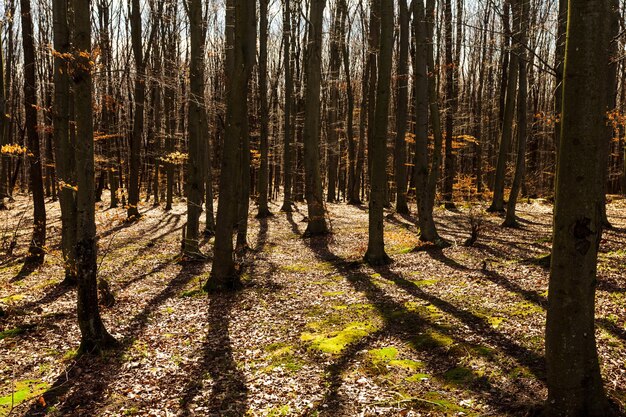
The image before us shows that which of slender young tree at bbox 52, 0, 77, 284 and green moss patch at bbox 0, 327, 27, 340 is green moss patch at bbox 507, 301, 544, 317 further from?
slender young tree at bbox 52, 0, 77, 284

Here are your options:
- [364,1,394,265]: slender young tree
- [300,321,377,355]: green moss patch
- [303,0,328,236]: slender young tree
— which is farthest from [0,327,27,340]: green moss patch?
[303,0,328,236]: slender young tree

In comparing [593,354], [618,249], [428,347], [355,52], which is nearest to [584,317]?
[593,354]

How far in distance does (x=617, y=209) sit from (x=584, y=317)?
62.9 ft

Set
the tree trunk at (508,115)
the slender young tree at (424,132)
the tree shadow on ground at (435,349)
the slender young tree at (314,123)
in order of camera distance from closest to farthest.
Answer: the tree shadow on ground at (435,349), the slender young tree at (424,132), the slender young tree at (314,123), the tree trunk at (508,115)

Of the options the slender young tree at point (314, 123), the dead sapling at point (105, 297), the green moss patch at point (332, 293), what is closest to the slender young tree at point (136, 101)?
the slender young tree at point (314, 123)

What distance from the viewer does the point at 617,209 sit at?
61.5ft

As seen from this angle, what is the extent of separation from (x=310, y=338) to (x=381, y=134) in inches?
218

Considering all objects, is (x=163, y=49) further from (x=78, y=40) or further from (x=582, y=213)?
(x=582, y=213)

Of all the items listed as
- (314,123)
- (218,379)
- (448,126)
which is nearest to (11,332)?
(218,379)

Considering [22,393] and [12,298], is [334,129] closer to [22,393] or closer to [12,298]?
[12,298]

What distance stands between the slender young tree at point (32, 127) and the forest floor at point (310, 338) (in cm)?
92

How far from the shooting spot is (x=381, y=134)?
10.1m

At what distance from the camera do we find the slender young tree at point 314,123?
14.7 m

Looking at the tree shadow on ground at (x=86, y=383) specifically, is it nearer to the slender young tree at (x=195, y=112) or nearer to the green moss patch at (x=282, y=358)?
the green moss patch at (x=282, y=358)
